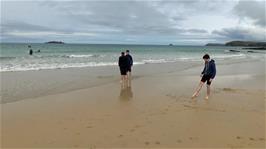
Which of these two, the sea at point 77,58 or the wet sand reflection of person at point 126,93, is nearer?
the wet sand reflection of person at point 126,93

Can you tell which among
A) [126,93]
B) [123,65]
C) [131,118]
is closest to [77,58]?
[123,65]

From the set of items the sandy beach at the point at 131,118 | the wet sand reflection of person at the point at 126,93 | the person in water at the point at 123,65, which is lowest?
the sandy beach at the point at 131,118

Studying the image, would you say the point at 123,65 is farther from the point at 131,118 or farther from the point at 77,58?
the point at 77,58

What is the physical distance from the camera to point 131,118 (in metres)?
7.60

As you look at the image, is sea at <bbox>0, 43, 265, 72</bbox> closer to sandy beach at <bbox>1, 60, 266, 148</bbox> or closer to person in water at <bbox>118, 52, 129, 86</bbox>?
person in water at <bbox>118, 52, 129, 86</bbox>

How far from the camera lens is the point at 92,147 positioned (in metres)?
5.61

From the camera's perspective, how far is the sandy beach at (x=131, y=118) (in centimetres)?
597

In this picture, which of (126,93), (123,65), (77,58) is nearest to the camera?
(126,93)

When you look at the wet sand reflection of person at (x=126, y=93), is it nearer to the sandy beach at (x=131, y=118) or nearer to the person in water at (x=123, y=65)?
the sandy beach at (x=131, y=118)

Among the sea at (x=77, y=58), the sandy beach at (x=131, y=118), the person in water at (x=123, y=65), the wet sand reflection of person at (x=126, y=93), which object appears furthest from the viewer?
the sea at (x=77, y=58)

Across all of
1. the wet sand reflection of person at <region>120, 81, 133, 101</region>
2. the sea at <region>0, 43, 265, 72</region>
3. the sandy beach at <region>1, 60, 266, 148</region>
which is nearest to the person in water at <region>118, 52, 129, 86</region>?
the wet sand reflection of person at <region>120, 81, 133, 101</region>

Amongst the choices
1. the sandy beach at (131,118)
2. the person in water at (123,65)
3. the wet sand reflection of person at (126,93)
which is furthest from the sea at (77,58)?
the sandy beach at (131,118)

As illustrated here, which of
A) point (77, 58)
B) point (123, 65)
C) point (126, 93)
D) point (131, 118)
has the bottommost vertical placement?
point (131, 118)

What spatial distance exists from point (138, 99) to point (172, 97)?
49.5 inches
